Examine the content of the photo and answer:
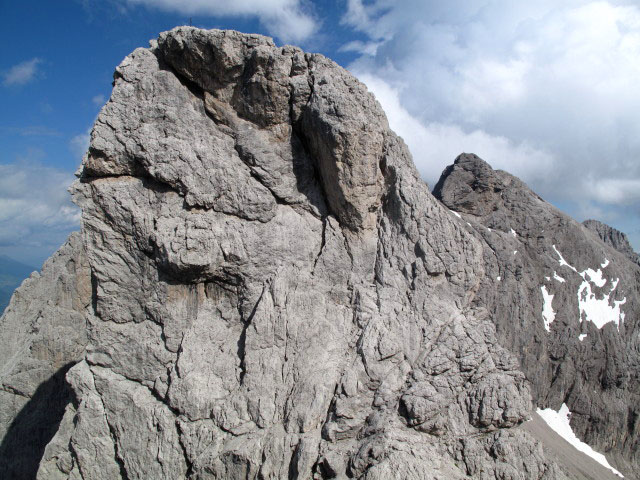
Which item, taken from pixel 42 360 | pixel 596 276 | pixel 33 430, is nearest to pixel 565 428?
pixel 596 276

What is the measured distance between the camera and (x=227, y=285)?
1311 centimetres

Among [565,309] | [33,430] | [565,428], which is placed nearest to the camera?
[33,430]

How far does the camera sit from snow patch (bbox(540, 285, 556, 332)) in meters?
32.1

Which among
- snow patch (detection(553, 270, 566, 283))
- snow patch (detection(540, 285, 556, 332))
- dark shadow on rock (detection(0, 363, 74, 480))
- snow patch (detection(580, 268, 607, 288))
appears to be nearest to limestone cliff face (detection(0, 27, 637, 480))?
dark shadow on rock (detection(0, 363, 74, 480))

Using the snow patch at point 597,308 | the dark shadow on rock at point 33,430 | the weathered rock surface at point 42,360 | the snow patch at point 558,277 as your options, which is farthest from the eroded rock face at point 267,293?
the snow patch at point 597,308

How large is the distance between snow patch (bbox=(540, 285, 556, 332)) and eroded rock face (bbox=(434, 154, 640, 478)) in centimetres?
7

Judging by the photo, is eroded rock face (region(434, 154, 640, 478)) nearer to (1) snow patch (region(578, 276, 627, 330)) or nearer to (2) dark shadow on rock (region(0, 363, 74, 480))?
(1) snow patch (region(578, 276, 627, 330))

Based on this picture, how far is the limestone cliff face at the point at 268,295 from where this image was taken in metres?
11.5

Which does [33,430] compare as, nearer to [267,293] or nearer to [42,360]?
[42,360]

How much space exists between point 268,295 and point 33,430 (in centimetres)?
1537

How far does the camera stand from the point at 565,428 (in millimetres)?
30203

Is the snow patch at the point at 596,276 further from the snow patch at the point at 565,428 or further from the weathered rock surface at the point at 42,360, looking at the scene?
the weathered rock surface at the point at 42,360

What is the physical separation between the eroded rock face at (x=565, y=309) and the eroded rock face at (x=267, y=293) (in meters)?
18.9

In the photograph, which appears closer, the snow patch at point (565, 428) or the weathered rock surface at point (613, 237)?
the snow patch at point (565, 428)
